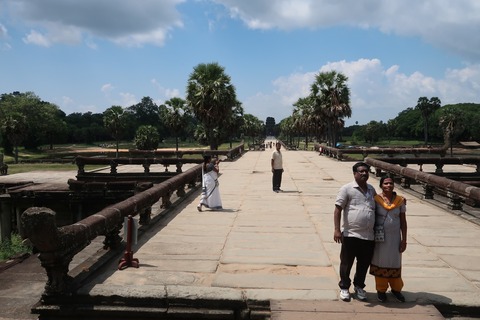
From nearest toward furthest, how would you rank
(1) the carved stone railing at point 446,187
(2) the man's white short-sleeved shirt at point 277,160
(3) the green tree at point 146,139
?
(1) the carved stone railing at point 446,187, (2) the man's white short-sleeved shirt at point 277,160, (3) the green tree at point 146,139

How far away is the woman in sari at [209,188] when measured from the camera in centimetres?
1002

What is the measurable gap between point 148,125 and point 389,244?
53958 mm

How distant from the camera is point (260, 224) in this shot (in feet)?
28.0

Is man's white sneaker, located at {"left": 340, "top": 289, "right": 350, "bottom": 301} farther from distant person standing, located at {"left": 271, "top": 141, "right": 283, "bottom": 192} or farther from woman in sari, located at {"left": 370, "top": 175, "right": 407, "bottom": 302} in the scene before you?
distant person standing, located at {"left": 271, "top": 141, "right": 283, "bottom": 192}

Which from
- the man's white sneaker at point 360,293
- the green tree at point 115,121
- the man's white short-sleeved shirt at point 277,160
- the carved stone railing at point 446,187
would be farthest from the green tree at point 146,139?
the man's white sneaker at point 360,293

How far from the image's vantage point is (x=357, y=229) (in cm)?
452

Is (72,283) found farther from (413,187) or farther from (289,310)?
(413,187)

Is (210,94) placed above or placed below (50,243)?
above

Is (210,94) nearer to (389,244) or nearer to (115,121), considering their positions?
(389,244)

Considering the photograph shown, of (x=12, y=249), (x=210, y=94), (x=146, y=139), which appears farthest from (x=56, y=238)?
(x=146, y=139)

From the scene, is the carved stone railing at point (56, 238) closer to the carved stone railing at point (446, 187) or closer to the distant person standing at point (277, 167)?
the carved stone railing at point (446, 187)

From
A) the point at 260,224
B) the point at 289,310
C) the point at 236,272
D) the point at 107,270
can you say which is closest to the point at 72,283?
the point at 107,270

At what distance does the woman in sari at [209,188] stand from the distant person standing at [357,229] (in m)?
5.64

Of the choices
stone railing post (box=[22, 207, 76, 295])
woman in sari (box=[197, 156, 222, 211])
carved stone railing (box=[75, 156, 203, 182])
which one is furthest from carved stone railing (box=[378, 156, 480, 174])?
stone railing post (box=[22, 207, 76, 295])
